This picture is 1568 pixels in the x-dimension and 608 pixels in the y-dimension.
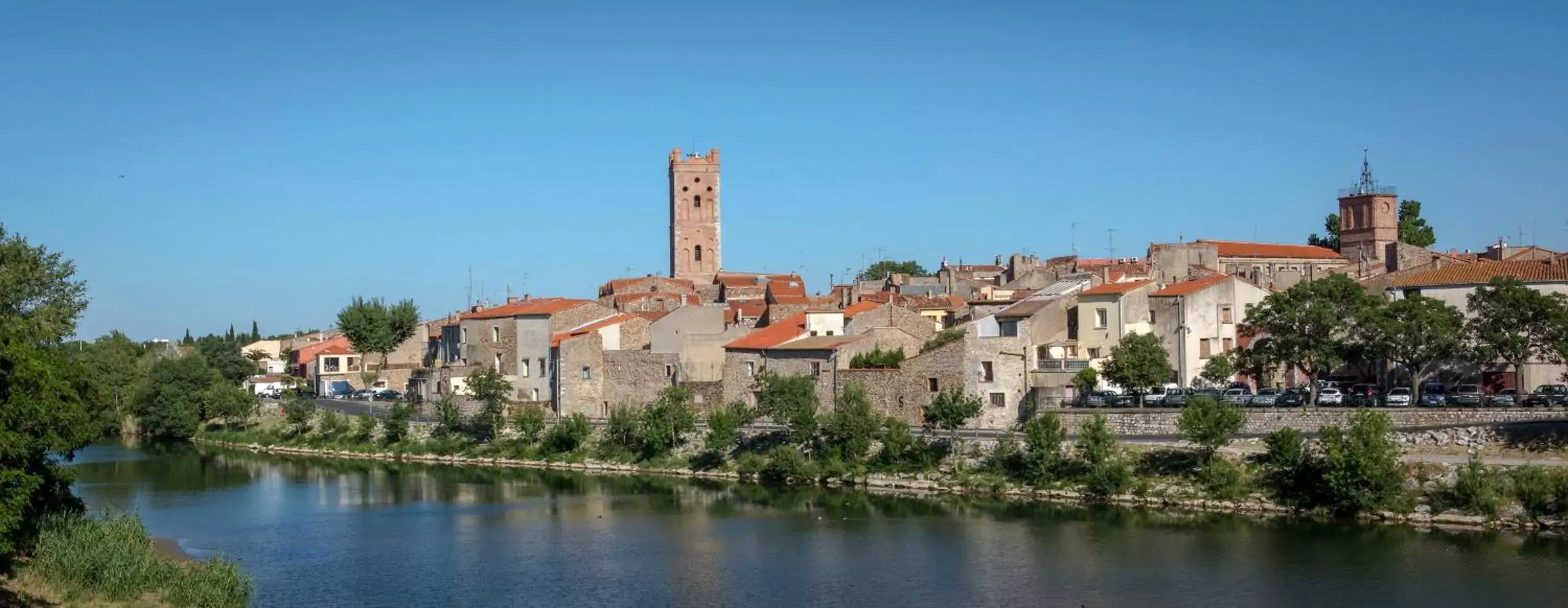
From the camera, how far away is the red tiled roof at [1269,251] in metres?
66.4

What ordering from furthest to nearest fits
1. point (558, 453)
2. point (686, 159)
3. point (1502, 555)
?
point (686, 159) → point (558, 453) → point (1502, 555)

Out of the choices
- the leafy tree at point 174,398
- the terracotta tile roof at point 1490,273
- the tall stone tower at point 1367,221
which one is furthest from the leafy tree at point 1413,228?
the leafy tree at point 174,398

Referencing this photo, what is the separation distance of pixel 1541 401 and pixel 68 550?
3029 centimetres

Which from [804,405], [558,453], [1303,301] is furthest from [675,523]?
[1303,301]

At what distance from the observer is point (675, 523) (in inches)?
1346

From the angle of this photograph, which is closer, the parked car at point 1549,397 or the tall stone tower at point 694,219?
the parked car at point 1549,397

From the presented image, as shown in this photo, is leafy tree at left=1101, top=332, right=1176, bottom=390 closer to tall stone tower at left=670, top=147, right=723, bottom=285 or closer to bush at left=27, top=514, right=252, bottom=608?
bush at left=27, top=514, right=252, bottom=608

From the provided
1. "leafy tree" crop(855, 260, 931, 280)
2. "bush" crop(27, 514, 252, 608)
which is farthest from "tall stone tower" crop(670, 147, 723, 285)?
"bush" crop(27, 514, 252, 608)

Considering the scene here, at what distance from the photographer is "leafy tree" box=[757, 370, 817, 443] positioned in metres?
41.1

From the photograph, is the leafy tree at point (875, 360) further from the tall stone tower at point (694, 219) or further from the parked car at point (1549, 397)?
the tall stone tower at point (694, 219)

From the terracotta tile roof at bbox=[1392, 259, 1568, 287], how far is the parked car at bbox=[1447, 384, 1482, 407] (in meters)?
3.61

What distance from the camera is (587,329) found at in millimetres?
53375

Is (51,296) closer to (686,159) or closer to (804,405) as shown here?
(804,405)

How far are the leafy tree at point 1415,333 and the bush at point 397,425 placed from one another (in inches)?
1164
